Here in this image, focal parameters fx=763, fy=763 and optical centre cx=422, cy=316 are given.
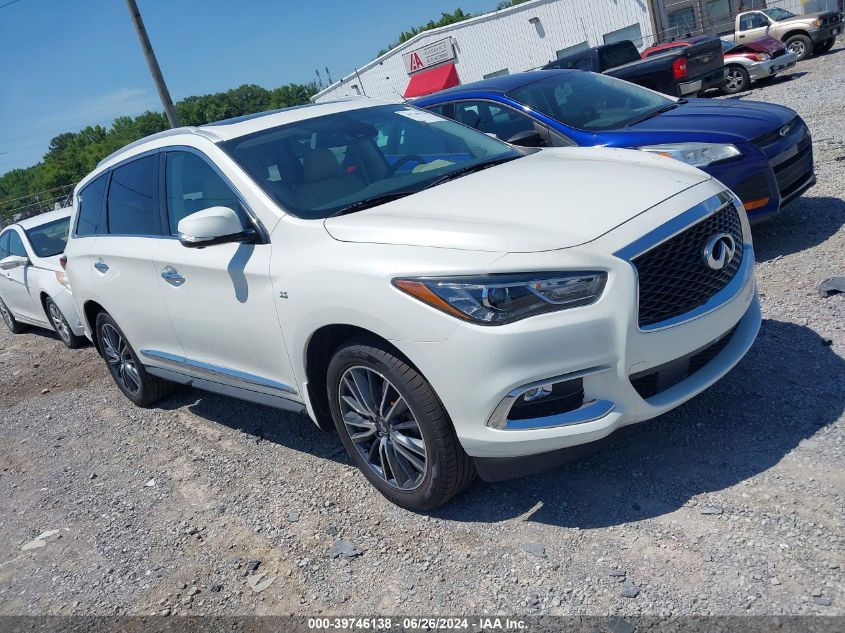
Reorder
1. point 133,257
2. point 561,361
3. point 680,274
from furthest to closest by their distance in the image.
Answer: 1. point 133,257
2. point 680,274
3. point 561,361

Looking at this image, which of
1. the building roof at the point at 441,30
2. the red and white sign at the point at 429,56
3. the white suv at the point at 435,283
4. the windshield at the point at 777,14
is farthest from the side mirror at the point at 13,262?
the red and white sign at the point at 429,56

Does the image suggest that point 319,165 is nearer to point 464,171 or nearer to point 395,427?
point 464,171

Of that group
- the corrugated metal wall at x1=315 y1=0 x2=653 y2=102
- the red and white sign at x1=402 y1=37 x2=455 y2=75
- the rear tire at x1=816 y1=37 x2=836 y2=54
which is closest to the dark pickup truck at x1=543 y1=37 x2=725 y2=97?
the rear tire at x1=816 y1=37 x2=836 y2=54

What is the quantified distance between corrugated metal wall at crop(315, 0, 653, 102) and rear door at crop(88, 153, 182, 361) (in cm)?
3498

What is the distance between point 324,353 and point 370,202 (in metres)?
0.78

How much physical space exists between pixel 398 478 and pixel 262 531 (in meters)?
0.81

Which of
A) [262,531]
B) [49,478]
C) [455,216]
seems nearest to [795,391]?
[455,216]

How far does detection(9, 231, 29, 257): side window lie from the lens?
30.9 feet

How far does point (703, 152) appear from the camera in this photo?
18.5 ft

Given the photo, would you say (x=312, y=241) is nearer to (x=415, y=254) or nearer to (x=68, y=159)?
(x=415, y=254)

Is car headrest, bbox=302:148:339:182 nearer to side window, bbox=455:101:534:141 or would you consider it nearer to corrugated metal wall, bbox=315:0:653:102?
side window, bbox=455:101:534:141

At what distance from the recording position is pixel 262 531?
3826mm

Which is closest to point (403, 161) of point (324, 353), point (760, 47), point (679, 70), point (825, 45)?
point (324, 353)

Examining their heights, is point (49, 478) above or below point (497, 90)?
below
